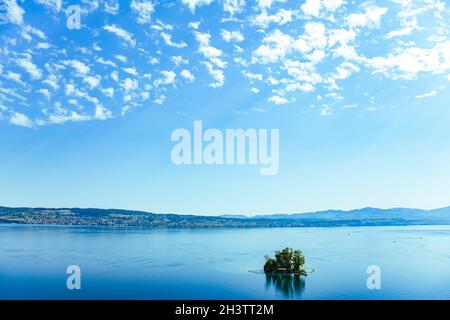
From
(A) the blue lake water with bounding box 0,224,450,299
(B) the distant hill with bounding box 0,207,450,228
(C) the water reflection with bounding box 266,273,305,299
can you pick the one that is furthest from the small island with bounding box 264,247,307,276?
(B) the distant hill with bounding box 0,207,450,228

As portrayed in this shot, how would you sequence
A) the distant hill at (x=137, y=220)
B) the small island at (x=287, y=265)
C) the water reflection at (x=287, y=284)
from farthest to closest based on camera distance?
the distant hill at (x=137, y=220), the small island at (x=287, y=265), the water reflection at (x=287, y=284)

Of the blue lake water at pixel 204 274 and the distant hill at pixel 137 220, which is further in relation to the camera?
the distant hill at pixel 137 220

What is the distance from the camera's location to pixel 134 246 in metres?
37.7

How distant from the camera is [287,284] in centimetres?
1984

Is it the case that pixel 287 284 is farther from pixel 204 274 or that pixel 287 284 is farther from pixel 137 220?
pixel 137 220

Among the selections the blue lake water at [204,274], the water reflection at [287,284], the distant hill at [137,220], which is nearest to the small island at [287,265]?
A: the water reflection at [287,284]

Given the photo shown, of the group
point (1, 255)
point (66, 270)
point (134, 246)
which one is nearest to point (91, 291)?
point (66, 270)

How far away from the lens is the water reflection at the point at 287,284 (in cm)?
1764

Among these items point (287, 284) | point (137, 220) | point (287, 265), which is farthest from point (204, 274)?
point (137, 220)

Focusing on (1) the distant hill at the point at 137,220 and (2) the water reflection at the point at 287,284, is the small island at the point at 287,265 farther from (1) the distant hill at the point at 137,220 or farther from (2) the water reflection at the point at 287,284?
(1) the distant hill at the point at 137,220

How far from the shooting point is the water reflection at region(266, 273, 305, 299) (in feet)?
57.9

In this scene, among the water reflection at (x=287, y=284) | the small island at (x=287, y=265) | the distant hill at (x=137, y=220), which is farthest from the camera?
the distant hill at (x=137, y=220)

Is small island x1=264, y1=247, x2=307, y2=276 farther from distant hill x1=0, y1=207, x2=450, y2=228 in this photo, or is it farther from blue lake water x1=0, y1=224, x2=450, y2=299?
distant hill x1=0, y1=207, x2=450, y2=228

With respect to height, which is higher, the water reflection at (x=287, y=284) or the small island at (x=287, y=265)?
the small island at (x=287, y=265)
